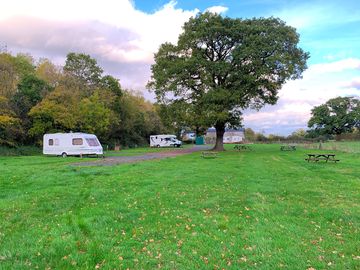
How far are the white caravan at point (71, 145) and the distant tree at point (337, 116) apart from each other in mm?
75397

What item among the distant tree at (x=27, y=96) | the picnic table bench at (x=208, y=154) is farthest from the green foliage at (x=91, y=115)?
the picnic table bench at (x=208, y=154)

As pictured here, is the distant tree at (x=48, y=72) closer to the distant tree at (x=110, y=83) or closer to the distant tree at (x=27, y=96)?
the distant tree at (x=27, y=96)

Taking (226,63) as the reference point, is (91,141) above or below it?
below

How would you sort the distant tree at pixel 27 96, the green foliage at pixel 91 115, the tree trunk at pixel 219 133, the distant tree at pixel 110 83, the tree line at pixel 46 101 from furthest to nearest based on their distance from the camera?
the distant tree at pixel 110 83 < the tree trunk at pixel 219 133 < the green foliage at pixel 91 115 < the distant tree at pixel 27 96 < the tree line at pixel 46 101

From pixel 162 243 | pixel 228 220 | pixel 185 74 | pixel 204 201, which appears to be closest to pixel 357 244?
pixel 228 220

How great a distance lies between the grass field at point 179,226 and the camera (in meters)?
4.82

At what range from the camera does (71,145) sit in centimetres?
2970

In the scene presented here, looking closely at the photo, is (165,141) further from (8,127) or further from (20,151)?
(8,127)

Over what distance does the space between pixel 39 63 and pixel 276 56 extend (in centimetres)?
3958

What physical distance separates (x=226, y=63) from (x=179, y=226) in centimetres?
Result: 2866

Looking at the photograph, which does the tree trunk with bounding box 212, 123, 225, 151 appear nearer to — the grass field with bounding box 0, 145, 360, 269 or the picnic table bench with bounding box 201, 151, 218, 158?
the picnic table bench with bounding box 201, 151, 218, 158

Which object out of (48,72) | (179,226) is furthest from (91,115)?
(179,226)

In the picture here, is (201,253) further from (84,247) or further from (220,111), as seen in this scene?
(220,111)

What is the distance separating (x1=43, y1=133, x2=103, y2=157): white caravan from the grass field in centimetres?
1809
